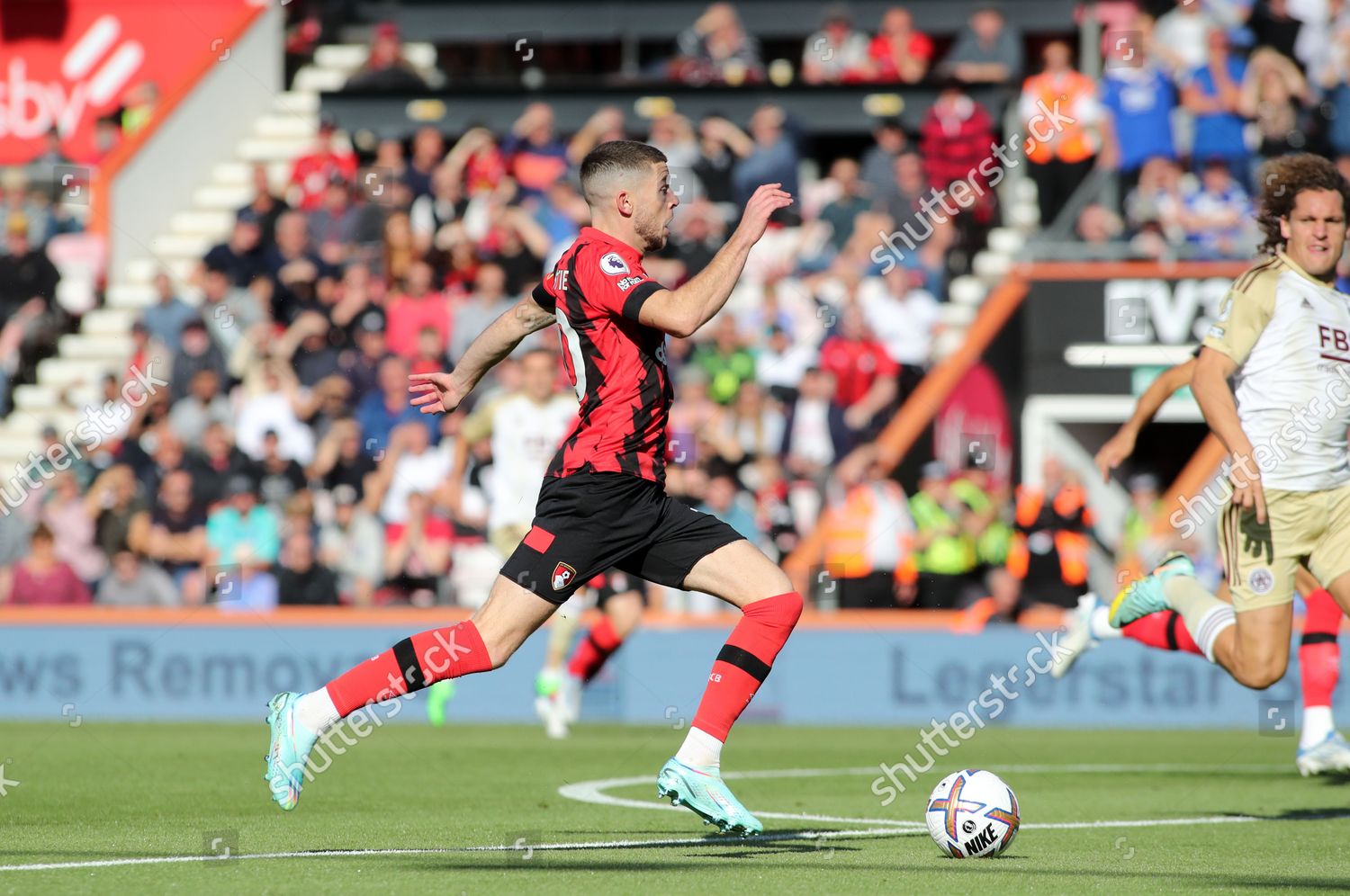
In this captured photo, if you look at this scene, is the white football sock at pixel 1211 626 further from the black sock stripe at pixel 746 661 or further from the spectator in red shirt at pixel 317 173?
the spectator in red shirt at pixel 317 173

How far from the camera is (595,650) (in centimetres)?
1398

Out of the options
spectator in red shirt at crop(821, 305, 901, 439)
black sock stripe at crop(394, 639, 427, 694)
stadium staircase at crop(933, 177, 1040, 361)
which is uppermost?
stadium staircase at crop(933, 177, 1040, 361)

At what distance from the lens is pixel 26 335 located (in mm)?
20922

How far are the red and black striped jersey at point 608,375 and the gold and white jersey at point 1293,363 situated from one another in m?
2.64

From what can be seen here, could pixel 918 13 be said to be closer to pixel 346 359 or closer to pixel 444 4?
pixel 444 4

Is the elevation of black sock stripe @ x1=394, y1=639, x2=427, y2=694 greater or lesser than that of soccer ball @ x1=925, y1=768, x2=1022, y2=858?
greater

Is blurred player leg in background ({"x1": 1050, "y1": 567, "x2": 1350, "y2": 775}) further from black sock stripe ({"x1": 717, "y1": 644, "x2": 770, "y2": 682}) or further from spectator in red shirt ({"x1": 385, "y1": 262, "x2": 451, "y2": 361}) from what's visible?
spectator in red shirt ({"x1": 385, "y1": 262, "x2": 451, "y2": 361})

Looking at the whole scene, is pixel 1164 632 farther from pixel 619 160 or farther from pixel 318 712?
pixel 318 712

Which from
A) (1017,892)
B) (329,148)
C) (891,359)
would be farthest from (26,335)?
(1017,892)

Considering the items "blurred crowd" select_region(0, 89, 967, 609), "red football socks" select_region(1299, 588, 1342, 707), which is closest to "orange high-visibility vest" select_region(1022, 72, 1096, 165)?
"blurred crowd" select_region(0, 89, 967, 609)

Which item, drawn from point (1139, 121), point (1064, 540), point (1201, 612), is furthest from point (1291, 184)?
point (1139, 121)

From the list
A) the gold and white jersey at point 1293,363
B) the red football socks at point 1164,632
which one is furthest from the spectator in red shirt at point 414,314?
the gold and white jersey at point 1293,363

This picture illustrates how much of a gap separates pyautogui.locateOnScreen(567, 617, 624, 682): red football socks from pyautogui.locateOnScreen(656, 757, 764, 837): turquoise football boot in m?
6.86

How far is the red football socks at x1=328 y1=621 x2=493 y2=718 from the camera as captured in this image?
6887 mm
